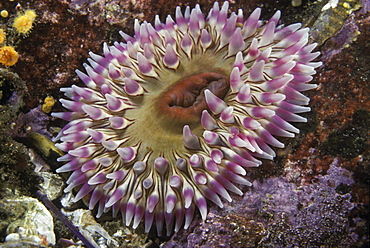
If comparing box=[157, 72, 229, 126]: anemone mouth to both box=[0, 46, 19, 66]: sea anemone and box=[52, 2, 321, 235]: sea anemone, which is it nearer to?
box=[52, 2, 321, 235]: sea anemone

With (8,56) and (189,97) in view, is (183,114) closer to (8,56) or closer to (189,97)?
(189,97)

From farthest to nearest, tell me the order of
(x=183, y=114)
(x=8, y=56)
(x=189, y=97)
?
(x=8, y=56) → (x=189, y=97) → (x=183, y=114)

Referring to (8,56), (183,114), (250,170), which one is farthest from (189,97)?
(8,56)

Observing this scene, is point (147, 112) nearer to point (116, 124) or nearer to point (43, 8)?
point (116, 124)

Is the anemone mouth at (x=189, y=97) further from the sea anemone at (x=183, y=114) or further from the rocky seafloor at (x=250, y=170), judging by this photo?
the rocky seafloor at (x=250, y=170)

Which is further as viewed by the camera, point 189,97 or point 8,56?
point 8,56


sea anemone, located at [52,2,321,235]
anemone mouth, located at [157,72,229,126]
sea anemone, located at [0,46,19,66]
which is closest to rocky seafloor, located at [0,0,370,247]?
sea anemone, located at [0,46,19,66]
